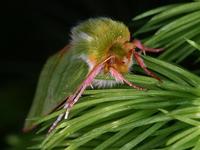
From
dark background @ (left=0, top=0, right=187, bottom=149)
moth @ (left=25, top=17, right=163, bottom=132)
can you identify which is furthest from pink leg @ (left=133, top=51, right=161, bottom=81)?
dark background @ (left=0, top=0, right=187, bottom=149)

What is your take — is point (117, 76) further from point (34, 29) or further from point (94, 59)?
point (34, 29)

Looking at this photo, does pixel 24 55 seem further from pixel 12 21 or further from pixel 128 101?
pixel 128 101

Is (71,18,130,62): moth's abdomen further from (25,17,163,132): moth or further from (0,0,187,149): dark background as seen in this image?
(0,0,187,149): dark background

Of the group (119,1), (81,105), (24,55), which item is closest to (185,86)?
(81,105)

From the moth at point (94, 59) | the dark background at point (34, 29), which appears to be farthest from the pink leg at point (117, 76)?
the dark background at point (34, 29)

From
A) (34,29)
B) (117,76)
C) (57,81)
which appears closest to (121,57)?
(117,76)

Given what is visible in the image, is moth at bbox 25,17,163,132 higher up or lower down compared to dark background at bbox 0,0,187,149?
lower down

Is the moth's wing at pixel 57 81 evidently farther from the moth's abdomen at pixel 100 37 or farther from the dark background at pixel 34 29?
the dark background at pixel 34 29
